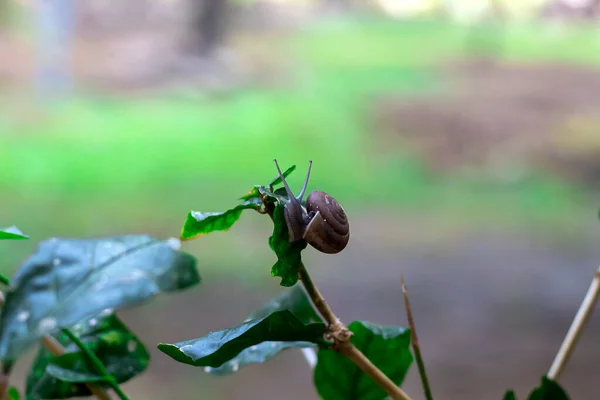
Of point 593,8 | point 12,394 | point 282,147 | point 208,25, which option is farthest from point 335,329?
point 208,25

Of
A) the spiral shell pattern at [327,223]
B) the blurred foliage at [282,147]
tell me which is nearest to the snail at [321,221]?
the spiral shell pattern at [327,223]

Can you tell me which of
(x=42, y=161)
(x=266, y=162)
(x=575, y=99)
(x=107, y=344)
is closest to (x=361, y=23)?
(x=266, y=162)

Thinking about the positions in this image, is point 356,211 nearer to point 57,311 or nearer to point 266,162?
point 266,162

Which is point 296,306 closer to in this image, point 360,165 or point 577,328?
point 577,328

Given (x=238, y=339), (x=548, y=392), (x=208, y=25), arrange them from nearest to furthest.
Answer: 1. (x=238, y=339)
2. (x=548, y=392)
3. (x=208, y=25)

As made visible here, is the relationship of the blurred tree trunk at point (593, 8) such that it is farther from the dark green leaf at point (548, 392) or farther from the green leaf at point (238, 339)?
the green leaf at point (238, 339)

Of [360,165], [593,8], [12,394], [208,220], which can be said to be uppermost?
[593,8]

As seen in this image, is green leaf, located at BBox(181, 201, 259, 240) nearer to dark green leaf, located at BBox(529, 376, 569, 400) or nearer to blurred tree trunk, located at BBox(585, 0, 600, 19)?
Result: dark green leaf, located at BBox(529, 376, 569, 400)
